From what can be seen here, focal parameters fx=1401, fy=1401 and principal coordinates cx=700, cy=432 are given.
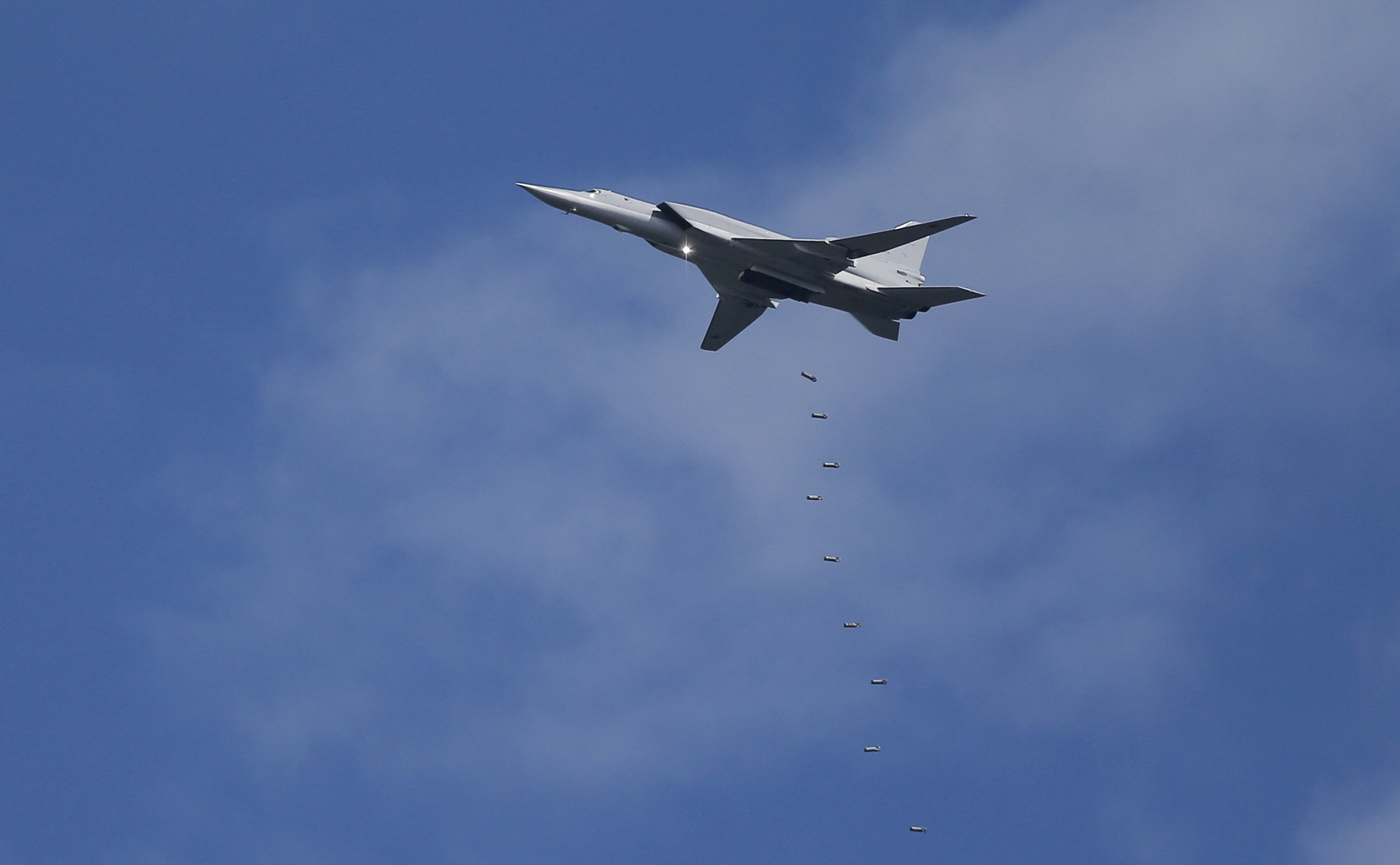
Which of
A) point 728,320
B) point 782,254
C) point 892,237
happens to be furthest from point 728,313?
point 892,237

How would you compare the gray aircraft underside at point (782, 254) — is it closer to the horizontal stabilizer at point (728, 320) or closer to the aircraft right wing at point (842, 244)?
the aircraft right wing at point (842, 244)

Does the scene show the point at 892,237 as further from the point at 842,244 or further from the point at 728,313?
the point at 728,313

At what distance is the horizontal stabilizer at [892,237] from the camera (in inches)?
2589

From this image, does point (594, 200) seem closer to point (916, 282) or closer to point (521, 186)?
point (521, 186)

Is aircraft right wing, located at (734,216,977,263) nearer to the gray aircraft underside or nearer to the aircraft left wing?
the gray aircraft underside

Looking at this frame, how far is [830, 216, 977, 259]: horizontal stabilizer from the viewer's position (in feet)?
216

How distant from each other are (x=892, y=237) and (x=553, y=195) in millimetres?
16203

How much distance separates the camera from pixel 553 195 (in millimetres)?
66125

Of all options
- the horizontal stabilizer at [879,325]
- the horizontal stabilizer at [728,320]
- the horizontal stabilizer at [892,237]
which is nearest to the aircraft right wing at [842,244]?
the horizontal stabilizer at [892,237]

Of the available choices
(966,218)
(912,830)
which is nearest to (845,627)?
(912,830)

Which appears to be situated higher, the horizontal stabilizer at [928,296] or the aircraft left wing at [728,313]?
the aircraft left wing at [728,313]

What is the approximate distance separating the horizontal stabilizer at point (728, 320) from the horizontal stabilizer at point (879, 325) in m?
5.39

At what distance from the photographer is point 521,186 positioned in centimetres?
6569

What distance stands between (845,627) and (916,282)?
17.9 meters
